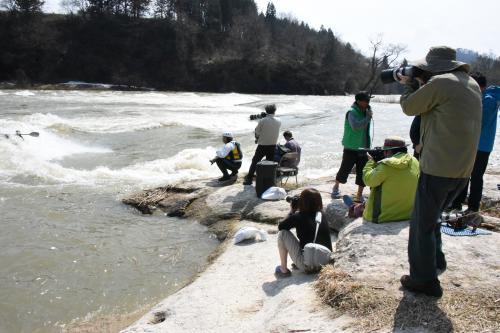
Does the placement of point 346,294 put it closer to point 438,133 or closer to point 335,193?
point 438,133

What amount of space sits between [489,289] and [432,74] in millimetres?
1848

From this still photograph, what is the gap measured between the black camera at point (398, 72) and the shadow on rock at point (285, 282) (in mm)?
2168

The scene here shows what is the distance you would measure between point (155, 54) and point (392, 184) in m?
80.2

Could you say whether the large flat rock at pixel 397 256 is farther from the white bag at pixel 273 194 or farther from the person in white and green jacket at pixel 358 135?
the white bag at pixel 273 194

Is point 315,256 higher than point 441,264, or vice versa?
point 441,264

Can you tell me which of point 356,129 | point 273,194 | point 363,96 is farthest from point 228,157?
point 363,96

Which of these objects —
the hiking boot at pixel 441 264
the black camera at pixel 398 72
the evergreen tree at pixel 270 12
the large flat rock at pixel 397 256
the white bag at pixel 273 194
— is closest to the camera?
the black camera at pixel 398 72

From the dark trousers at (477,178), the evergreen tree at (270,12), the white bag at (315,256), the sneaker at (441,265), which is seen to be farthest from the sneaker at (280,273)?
the evergreen tree at (270,12)

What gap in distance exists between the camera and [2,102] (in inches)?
1287

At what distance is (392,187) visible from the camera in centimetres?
538

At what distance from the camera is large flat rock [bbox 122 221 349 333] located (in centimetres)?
394

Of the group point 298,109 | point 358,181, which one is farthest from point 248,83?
point 358,181

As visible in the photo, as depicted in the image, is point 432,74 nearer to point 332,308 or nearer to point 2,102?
point 332,308

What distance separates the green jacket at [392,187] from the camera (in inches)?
211
